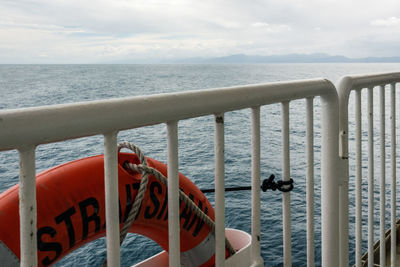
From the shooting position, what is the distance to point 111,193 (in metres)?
0.59

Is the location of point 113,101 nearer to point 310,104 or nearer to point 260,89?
point 260,89

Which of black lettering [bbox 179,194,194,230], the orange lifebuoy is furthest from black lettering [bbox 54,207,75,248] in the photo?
black lettering [bbox 179,194,194,230]

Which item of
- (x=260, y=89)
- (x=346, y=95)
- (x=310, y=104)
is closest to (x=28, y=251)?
(x=260, y=89)

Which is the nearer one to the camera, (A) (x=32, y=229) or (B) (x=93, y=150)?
(A) (x=32, y=229)

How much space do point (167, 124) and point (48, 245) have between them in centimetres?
27

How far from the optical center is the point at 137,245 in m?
6.05

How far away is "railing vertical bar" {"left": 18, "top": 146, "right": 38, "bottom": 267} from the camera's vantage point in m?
0.50

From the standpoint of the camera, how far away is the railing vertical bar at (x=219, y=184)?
73cm

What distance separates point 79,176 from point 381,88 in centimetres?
108

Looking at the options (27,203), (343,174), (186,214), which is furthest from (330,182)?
(27,203)

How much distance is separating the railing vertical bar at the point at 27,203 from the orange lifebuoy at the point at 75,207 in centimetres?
8

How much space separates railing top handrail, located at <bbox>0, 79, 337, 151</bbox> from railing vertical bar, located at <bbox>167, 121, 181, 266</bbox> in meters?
0.03

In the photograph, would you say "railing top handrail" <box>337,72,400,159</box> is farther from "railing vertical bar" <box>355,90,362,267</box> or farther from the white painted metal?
the white painted metal

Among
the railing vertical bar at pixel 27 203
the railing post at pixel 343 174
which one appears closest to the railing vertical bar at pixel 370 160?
the railing post at pixel 343 174
